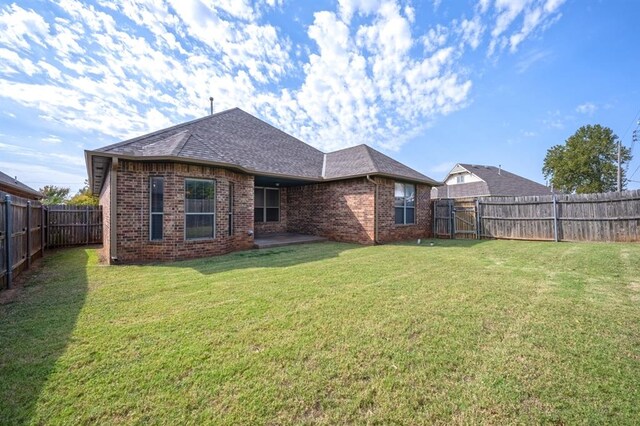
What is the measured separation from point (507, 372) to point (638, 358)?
1437 millimetres

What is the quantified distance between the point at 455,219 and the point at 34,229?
1626cm

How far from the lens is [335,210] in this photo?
1196 cm

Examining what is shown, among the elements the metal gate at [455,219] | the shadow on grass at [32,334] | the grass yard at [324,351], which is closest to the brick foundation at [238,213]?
the metal gate at [455,219]

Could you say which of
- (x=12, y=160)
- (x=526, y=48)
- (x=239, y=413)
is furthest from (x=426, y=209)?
(x=12, y=160)

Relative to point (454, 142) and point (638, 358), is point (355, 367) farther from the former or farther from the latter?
point (454, 142)

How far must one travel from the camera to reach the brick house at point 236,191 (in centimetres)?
750

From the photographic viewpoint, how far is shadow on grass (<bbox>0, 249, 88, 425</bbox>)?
83.0 inches

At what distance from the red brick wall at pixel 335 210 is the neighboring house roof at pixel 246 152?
66cm

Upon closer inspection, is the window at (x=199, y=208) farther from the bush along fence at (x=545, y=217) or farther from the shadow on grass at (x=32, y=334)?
the bush along fence at (x=545, y=217)

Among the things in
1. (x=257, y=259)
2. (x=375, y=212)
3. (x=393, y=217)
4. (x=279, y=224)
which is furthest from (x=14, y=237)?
(x=393, y=217)

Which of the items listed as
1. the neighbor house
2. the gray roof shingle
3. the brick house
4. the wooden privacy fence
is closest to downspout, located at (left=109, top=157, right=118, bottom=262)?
the brick house

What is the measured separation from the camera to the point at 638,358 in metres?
2.62

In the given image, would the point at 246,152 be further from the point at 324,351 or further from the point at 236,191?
the point at 324,351

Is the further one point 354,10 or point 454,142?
point 454,142
